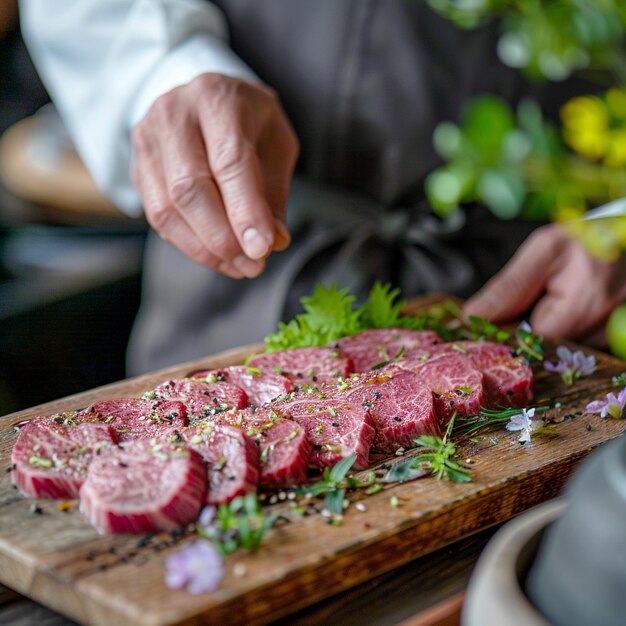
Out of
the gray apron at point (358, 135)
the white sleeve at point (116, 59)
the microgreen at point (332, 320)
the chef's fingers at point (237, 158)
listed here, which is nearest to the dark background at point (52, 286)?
the white sleeve at point (116, 59)

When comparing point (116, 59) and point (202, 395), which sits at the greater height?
point (116, 59)

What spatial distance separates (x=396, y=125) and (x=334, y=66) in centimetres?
29

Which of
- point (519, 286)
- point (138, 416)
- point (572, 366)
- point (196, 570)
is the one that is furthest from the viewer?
point (519, 286)

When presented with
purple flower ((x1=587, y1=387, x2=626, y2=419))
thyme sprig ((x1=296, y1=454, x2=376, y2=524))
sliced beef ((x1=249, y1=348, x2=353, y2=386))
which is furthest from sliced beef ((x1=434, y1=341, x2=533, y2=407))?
thyme sprig ((x1=296, y1=454, x2=376, y2=524))

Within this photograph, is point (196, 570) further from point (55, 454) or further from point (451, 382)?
point (451, 382)

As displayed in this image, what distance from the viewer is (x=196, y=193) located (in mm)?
1995

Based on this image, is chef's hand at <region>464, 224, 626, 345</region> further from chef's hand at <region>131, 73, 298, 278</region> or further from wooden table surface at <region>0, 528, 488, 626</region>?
wooden table surface at <region>0, 528, 488, 626</region>

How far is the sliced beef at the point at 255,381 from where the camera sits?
72.8 inches

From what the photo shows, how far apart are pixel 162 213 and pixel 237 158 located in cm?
26

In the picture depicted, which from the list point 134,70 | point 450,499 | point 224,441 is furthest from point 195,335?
point 450,499

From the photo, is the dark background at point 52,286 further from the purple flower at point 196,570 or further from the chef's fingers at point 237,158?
the purple flower at point 196,570

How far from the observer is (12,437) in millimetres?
1695

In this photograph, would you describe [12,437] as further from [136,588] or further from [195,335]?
[195,335]

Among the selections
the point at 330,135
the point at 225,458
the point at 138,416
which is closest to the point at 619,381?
the point at 225,458
